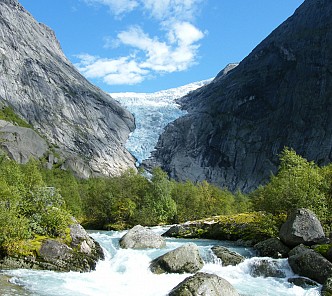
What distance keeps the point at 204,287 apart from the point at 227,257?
15.0 m

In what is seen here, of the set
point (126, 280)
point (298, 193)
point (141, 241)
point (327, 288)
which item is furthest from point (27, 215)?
point (298, 193)

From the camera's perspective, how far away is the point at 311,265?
27812 mm

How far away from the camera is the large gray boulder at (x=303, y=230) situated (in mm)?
33656

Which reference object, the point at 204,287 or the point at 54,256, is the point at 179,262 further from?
the point at 204,287

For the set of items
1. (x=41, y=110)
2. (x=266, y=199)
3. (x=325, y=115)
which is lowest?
(x=266, y=199)

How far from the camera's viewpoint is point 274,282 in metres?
27.8

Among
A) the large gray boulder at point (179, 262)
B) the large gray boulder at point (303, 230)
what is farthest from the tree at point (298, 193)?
the large gray boulder at point (179, 262)

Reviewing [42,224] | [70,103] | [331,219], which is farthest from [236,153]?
[42,224]

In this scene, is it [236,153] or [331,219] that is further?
[236,153]

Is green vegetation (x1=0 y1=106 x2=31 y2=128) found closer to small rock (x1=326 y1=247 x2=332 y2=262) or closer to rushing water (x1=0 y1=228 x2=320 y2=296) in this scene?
rushing water (x1=0 y1=228 x2=320 y2=296)

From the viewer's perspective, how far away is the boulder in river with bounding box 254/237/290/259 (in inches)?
1346

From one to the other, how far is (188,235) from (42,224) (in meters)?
26.7

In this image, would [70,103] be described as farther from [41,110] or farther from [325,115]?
[325,115]

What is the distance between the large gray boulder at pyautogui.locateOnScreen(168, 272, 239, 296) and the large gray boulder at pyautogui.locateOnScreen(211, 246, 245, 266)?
1310 cm
